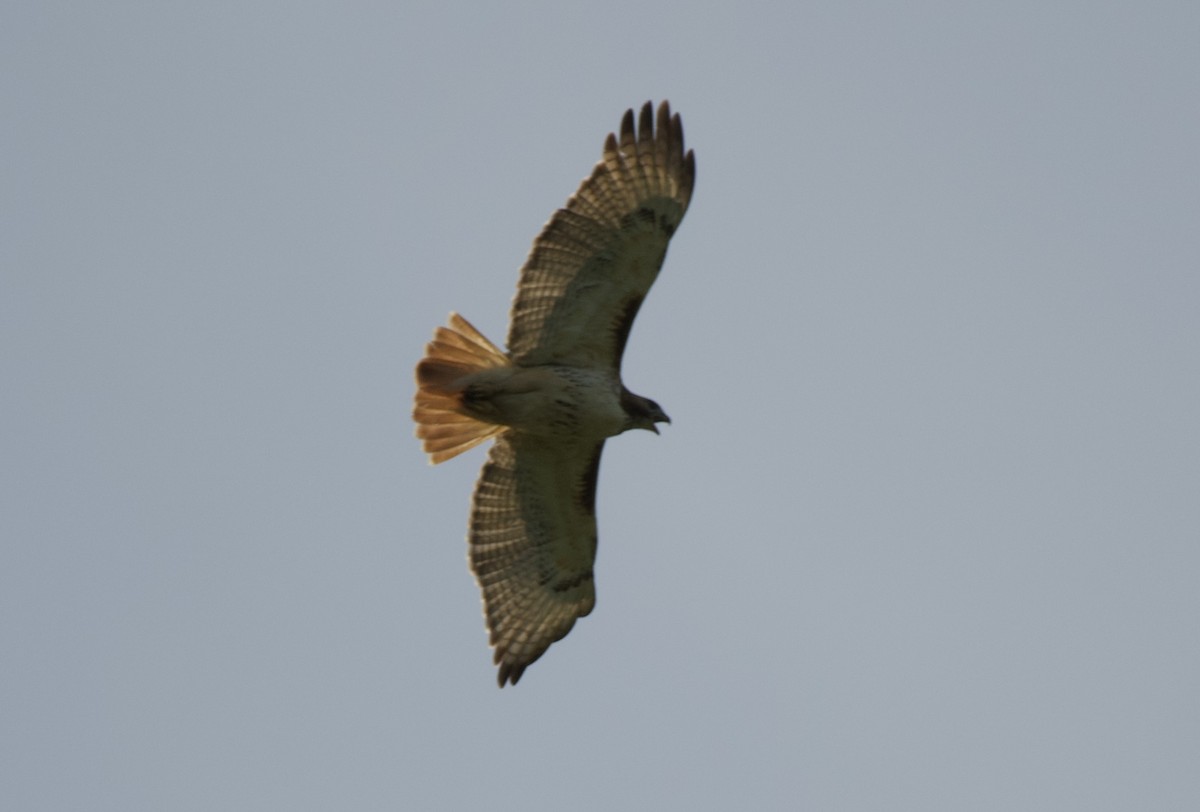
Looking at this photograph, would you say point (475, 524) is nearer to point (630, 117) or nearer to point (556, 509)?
point (556, 509)

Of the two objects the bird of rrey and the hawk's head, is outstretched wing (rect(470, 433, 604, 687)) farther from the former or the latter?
the hawk's head

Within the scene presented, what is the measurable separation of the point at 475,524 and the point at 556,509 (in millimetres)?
645

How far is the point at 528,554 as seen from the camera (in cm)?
1385

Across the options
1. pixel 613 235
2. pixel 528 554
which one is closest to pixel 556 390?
pixel 613 235

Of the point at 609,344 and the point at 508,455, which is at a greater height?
the point at 609,344

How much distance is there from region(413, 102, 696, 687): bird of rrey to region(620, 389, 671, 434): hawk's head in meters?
0.01

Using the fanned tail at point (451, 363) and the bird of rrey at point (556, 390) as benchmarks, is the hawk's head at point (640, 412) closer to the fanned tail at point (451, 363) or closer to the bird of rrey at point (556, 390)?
the bird of rrey at point (556, 390)

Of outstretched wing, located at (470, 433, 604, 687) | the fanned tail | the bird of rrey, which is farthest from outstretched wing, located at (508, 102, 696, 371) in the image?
outstretched wing, located at (470, 433, 604, 687)

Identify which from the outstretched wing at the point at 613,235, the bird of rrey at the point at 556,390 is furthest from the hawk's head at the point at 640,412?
the outstretched wing at the point at 613,235

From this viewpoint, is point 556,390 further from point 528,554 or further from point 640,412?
point 528,554

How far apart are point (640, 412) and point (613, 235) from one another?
136 centimetres

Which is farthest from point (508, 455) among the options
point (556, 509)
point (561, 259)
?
point (561, 259)

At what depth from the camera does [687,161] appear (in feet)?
40.8

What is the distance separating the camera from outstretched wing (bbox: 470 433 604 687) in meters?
13.6
